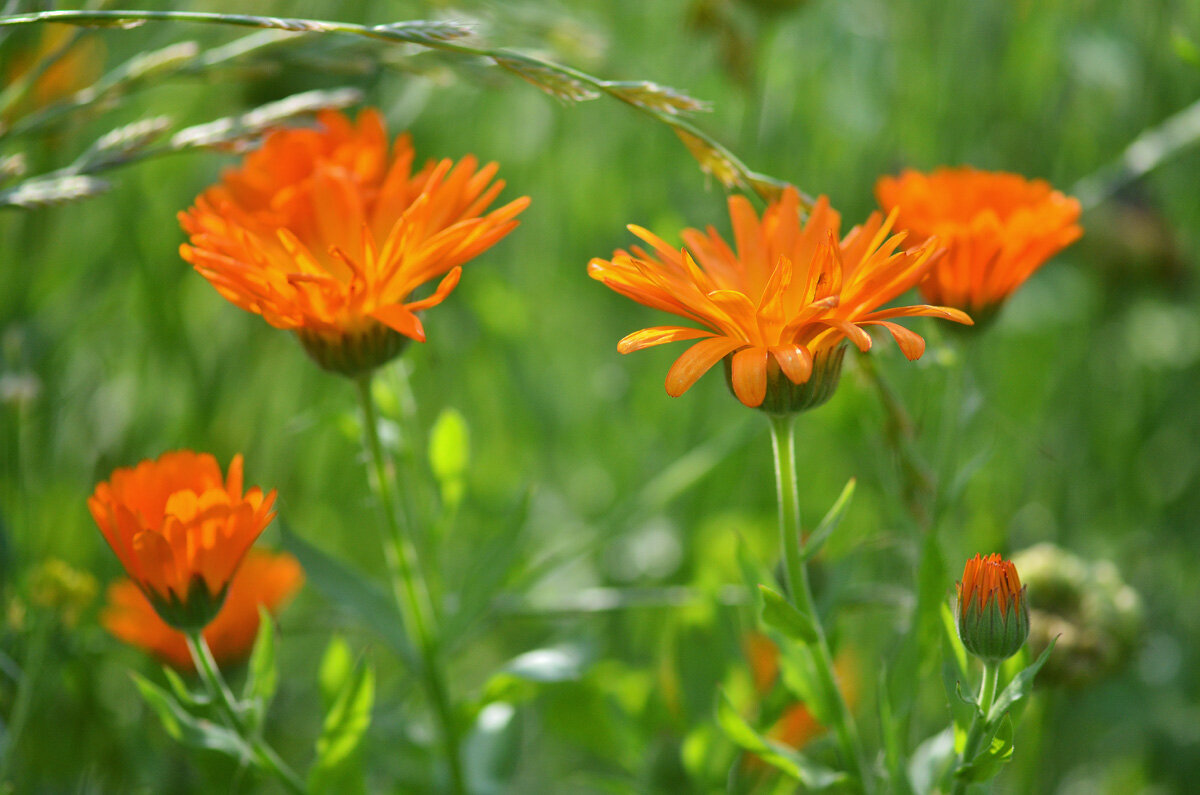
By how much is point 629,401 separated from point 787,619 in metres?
1.05

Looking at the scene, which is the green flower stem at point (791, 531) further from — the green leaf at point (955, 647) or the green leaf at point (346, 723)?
the green leaf at point (346, 723)

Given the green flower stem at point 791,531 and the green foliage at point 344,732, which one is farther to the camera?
the green foliage at point 344,732

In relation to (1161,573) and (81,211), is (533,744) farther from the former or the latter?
(81,211)

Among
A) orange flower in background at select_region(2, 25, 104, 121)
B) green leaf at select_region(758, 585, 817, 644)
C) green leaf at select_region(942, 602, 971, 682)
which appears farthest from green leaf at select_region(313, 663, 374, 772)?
orange flower in background at select_region(2, 25, 104, 121)

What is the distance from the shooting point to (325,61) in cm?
94

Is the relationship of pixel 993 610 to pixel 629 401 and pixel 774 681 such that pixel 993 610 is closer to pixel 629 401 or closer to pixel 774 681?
pixel 774 681

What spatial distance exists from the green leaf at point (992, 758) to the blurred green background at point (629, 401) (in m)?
0.28

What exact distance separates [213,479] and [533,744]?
0.89 m

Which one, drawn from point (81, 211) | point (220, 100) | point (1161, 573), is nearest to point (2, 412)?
point (81, 211)

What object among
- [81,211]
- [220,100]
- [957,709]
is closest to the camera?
[957,709]

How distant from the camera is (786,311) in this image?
2.31 feet

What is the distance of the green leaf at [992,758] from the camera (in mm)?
667

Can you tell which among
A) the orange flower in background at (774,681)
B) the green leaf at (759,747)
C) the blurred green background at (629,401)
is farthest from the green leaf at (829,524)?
the orange flower in background at (774,681)

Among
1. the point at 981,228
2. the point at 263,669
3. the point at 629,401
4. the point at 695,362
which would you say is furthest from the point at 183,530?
the point at 629,401
